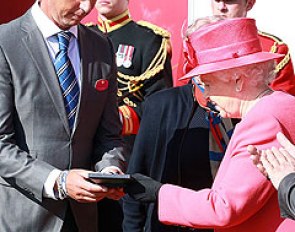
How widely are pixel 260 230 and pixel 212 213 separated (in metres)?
Result: 0.15

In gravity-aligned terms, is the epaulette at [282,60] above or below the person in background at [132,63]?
above

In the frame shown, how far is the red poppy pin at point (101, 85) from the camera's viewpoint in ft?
11.5

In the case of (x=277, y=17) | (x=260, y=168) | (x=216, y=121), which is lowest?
(x=277, y=17)

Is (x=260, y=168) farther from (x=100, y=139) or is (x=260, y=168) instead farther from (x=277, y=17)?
(x=277, y=17)

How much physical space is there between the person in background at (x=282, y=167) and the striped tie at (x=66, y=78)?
0.98m

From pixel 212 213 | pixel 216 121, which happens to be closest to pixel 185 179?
pixel 216 121

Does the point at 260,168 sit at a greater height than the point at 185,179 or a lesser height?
greater

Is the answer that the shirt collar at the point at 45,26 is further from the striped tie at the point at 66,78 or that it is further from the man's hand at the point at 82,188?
the man's hand at the point at 82,188

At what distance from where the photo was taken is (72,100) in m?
3.43

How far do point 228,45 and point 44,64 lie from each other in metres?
0.80

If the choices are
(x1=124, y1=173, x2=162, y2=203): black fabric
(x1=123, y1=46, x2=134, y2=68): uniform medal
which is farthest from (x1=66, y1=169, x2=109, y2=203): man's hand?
(x1=123, y1=46, x2=134, y2=68): uniform medal

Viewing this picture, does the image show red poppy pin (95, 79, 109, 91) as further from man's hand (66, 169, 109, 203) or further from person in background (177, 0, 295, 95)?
person in background (177, 0, 295, 95)

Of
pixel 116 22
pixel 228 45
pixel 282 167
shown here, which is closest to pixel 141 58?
pixel 116 22

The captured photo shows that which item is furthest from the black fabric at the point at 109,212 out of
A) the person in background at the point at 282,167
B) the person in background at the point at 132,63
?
the person in background at the point at 282,167
